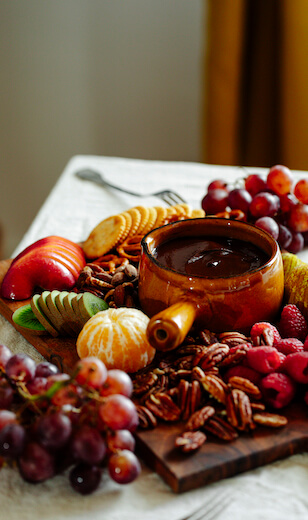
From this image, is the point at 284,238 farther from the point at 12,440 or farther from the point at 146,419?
the point at 12,440

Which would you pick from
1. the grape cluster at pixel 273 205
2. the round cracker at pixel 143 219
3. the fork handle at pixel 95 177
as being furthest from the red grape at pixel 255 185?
the fork handle at pixel 95 177

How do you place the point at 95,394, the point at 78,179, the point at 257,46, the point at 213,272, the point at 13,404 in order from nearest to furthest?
the point at 95,394 < the point at 13,404 < the point at 213,272 < the point at 78,179 < the point at 257,46

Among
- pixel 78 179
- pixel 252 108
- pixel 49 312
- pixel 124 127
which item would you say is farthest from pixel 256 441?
pixel 124 127

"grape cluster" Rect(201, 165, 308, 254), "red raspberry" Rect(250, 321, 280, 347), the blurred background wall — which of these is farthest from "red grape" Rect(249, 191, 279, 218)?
the blurred background wall

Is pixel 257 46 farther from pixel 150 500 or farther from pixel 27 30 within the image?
pixel 150 500

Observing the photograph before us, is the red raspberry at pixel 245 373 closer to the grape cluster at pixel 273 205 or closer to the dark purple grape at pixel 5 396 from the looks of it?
the dark purple grape at pixel 5 396

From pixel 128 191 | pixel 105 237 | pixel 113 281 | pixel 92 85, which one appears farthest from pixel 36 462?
pixel 92 85
